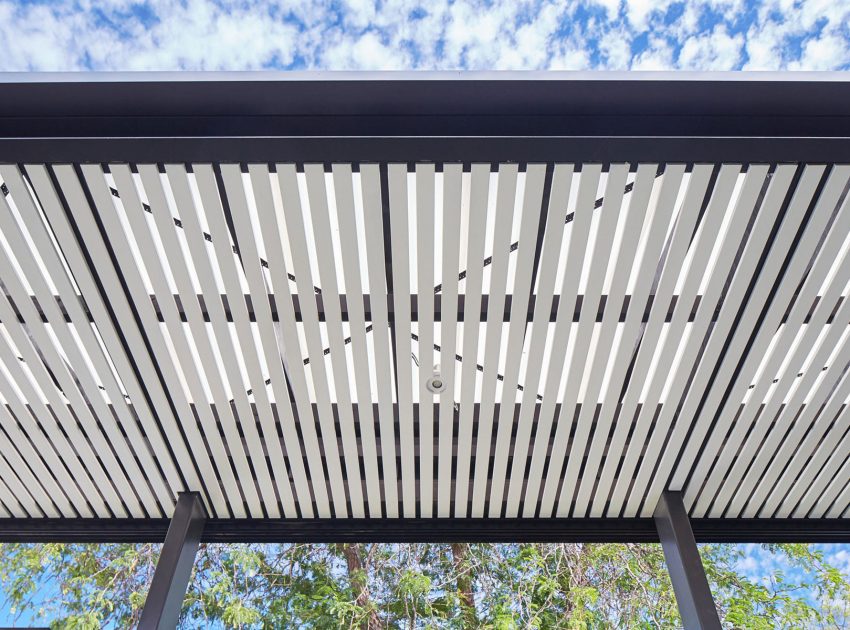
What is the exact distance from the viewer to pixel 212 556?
264 inches

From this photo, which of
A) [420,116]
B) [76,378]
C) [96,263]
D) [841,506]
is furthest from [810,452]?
[76,378]

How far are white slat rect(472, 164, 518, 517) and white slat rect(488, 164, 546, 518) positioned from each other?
0.05 m

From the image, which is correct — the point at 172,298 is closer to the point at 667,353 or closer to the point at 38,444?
the point at 38,444

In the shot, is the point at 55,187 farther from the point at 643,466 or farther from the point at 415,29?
the point at 643,466

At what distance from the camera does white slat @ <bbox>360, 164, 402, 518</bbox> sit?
2139 millimetres

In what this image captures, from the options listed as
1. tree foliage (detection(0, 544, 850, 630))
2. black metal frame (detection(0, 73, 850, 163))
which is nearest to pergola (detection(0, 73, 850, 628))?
black metal frame (detection(0, 73, 850, 163))

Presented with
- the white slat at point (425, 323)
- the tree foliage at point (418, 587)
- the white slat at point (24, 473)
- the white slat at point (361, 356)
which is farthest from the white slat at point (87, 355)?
the tree foliage at point (418, 587)

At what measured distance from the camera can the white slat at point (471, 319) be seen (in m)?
→ 2.14

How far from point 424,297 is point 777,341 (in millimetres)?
1616

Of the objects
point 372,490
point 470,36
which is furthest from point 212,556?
point 470,36

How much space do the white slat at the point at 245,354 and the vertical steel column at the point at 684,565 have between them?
7.26 feet

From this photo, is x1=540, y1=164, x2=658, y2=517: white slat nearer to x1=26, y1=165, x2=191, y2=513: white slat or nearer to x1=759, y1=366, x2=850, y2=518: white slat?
x1=759, y1=366, x2=850, y2=518: white slat

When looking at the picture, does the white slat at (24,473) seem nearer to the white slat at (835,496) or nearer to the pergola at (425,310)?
the pergola at (425,310)

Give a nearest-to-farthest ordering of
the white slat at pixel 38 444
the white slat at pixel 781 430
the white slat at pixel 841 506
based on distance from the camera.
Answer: the white slat at pixel 781 430 → the white slat at pixel 38 444 → the white slat at pixel 841 506
